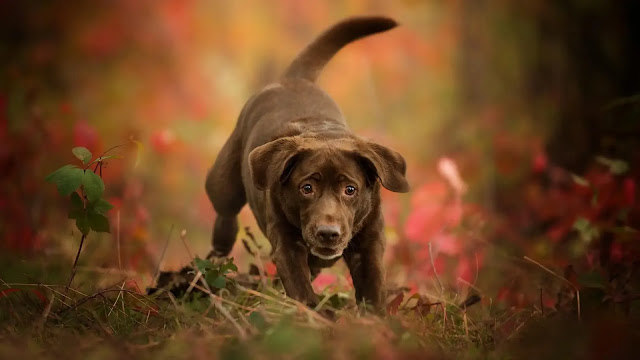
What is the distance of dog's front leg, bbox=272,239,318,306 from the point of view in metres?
4.05

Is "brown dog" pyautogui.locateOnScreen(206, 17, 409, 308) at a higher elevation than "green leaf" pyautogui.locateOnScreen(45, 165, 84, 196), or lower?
lower

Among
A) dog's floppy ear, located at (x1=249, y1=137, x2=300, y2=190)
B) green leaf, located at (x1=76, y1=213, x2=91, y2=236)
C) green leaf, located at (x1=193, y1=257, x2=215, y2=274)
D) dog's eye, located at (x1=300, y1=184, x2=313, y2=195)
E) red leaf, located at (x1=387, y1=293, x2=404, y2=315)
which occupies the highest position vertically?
dog's floppy ear, located at (x1=249, y1=137, x2=300, y2=190)

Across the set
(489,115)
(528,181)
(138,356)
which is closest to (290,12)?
(489,115)

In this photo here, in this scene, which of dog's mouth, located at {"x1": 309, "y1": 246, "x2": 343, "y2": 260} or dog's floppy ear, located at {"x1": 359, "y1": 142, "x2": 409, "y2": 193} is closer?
dog's mouth, located at {"x1": 309, "y1": 246, "x2": 343, "y2": 260}

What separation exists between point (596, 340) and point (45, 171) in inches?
225

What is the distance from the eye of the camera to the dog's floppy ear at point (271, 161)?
4066mm

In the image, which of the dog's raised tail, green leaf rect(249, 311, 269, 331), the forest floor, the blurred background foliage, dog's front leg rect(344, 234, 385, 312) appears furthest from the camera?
the blurred background foliage

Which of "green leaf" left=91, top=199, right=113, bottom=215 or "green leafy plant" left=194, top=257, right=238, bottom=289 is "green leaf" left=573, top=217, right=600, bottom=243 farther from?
"green leaf" left=91, top=199, right=113, bottom=215

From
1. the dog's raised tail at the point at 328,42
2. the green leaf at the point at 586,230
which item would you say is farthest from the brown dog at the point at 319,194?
the green leaf at the point at 586,230

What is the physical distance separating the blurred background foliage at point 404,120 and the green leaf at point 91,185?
0.45 m

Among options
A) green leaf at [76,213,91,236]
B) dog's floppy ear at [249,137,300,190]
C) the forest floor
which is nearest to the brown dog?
dog's floppy ear at [249,137,300,190]

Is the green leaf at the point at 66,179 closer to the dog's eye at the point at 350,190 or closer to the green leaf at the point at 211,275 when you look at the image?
the green leaf at the point at 211,275

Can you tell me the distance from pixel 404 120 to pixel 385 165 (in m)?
7.15

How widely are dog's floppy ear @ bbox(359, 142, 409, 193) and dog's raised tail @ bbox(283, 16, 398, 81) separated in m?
1.50
